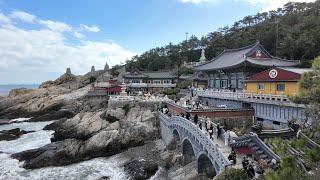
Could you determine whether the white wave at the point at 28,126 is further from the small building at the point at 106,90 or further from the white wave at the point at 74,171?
the white wave at the point at 74,171

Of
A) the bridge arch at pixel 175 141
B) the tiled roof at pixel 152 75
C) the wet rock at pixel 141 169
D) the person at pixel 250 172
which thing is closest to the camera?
the person at pixel 250 172

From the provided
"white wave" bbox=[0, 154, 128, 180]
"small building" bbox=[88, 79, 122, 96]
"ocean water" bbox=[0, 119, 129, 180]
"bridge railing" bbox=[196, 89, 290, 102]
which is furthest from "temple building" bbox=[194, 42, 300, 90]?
"small building" bbox=[88, 79, 122, 96]

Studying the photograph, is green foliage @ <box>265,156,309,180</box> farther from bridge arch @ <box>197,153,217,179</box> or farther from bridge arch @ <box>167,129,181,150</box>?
bridge arch @ <box>167,129,181,150</box>

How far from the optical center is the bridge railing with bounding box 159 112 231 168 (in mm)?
20719

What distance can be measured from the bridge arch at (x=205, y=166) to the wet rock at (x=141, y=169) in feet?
21.0

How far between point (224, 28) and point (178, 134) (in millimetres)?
81166

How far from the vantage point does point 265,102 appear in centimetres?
3256

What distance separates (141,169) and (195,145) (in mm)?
7241

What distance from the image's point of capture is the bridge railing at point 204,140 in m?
20.7

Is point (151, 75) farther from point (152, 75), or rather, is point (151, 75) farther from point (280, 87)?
point (280, 87)

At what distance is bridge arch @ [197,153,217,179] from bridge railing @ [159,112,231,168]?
1547 mm

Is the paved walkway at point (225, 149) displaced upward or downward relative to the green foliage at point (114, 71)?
downward

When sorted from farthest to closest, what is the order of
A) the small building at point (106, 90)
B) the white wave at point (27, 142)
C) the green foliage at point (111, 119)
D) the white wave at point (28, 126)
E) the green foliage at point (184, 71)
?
the green foliage at point (184, 71) < the small building at point (106, 90) < the white wave at point (28, 126) < the green foliage at point (111, 119) < the white wave at point (27, 142)

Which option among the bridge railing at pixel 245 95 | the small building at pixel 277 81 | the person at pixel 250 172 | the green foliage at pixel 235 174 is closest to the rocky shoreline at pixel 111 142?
the bridge railing at pixel 245 95
